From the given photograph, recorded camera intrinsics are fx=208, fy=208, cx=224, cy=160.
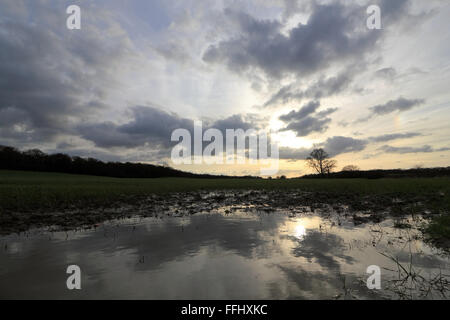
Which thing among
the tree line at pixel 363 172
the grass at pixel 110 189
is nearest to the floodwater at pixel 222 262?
the grass at pixel 110 189

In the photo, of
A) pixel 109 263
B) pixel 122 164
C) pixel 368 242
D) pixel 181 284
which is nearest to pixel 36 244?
pixel 109 263

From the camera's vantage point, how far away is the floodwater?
3643 mm

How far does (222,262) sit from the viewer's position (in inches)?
192

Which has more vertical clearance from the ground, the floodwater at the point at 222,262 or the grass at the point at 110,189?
the grass at the point at 110,189

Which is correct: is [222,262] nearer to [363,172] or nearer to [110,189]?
[110,189]

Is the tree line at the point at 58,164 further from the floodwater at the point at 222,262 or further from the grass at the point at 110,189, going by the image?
the floodwater at the point at 222,262

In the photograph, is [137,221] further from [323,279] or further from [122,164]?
[122,164]

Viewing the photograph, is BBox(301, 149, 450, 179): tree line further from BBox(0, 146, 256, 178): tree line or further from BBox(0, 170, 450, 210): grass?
BBox(0, 146, 256, 178): tree line

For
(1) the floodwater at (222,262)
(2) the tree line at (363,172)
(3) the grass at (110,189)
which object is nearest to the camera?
(1) the floodwater at (222,262)

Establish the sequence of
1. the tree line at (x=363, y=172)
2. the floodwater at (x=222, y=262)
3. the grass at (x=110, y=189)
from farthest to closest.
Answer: the tree line at (x=363, y=172)
the grass at (x=110, y=189)
the floodwater at (x=222, y=262)

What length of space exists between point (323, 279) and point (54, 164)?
363ft

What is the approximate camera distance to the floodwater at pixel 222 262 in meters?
3.64

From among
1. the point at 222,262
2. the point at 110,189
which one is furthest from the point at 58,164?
the point at 222,262

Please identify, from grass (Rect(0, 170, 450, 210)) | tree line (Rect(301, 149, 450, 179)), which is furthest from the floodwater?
tree line (Rect(301, 149, 450, 179))
